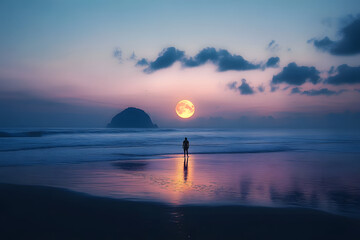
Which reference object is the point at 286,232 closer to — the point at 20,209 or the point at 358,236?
the point at 358,236

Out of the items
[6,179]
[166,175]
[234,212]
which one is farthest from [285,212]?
[6,179]

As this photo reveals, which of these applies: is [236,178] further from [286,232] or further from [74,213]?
[74,213]

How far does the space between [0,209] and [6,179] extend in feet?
20.9

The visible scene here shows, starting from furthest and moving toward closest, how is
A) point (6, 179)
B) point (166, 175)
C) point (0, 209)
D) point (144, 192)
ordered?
1. point (166, 175)
2. point (6, 179)
3. point (144, 192)
4. point (0, 209)

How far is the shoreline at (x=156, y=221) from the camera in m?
7.25

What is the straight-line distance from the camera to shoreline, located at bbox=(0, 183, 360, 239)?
7250 mm

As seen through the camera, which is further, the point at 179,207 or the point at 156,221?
the point at 179,207

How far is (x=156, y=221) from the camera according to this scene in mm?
8141

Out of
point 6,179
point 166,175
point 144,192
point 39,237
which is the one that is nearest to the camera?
point 39,237

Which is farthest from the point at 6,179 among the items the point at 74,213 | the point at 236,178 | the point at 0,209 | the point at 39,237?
the point at 236,178

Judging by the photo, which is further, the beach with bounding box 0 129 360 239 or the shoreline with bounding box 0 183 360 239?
the beach with bounding box 0 129 360 239

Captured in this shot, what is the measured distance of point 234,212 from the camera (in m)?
9.05

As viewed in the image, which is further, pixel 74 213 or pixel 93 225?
pixel 74 213

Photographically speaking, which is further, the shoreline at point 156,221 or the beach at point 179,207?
the beach at point 179,207
